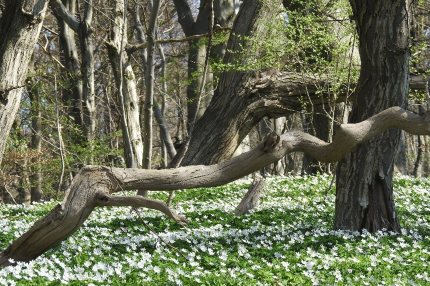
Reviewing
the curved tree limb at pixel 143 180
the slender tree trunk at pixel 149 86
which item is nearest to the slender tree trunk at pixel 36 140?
the slender tree trunk at pixel 149 86

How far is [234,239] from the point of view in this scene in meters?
6.62

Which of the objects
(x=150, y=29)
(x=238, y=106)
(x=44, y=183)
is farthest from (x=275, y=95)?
(x=44, y=183)

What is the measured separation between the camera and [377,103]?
7031 mm

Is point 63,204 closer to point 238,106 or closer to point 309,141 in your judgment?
point 309,141

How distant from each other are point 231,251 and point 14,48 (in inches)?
138

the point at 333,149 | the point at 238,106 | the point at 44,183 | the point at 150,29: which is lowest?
the point at 44,183

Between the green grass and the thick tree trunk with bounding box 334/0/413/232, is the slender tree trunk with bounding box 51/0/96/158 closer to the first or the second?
the green grass

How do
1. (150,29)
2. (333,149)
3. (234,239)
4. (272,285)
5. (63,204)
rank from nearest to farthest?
(272,285)
(63,204)
(333,149)
(234,239)
(150,29)

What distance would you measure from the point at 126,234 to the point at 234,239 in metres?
1.52

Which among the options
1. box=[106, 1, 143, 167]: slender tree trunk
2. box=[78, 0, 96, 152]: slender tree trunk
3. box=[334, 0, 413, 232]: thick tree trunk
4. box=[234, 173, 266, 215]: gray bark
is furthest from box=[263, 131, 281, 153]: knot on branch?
box=[78, 0, 96, 152]: slender tree trunk

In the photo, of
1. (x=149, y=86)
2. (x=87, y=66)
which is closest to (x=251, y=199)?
(x=149, y=86)

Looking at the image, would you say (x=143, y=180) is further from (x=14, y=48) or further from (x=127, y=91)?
(x=127, y=91)

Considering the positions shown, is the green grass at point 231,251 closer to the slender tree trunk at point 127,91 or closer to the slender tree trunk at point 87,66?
the slender tree trunk at point 127,91

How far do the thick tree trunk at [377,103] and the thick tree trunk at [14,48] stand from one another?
422cm
